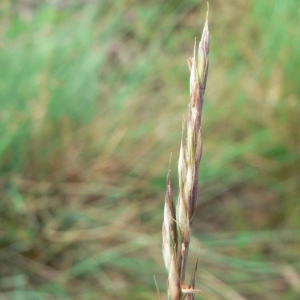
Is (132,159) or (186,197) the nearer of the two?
(186,197)

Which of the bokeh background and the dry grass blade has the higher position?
the bokeh background

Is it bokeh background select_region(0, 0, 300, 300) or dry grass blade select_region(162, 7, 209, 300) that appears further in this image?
bokeh background select_region(0, 0, 300, 300)

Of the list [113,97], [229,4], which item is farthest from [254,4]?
[113,97]

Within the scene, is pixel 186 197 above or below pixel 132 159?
below

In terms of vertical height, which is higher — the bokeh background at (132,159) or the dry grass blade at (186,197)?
the bokeh background at (132,159)
